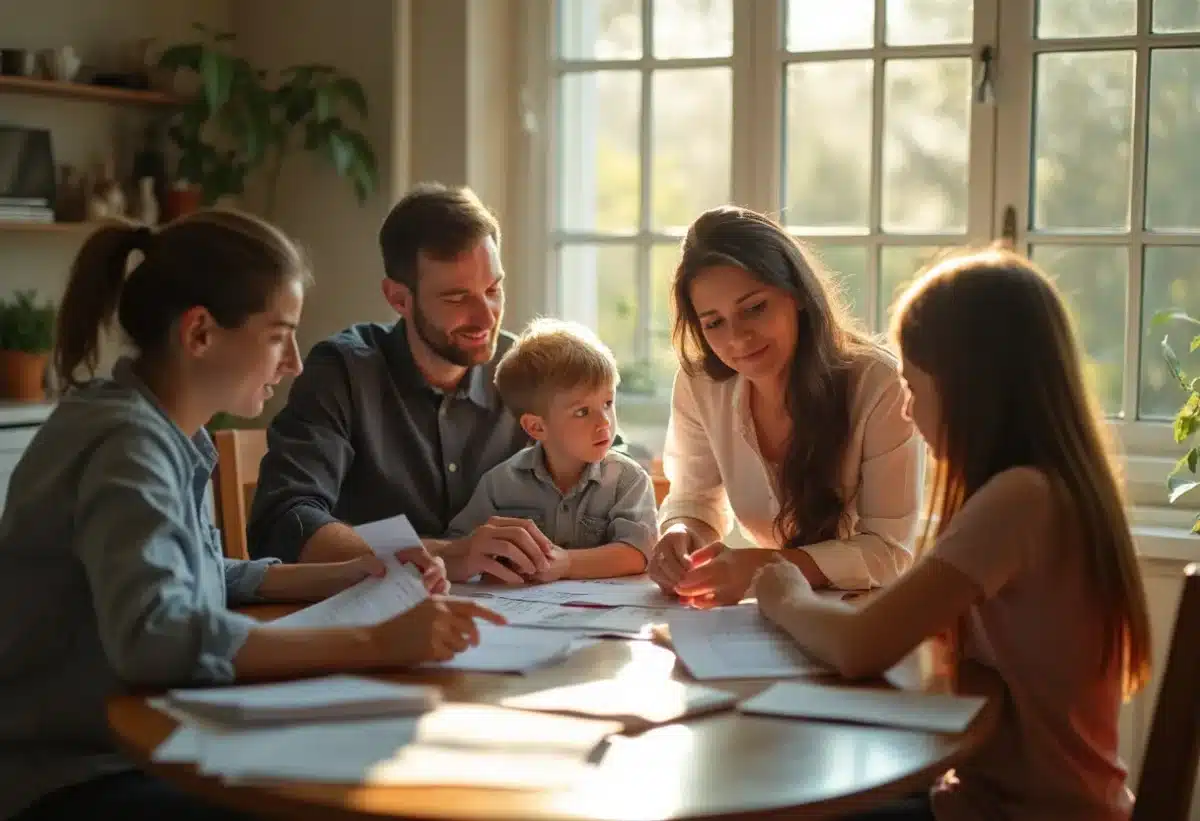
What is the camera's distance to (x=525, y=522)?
2.11 meters

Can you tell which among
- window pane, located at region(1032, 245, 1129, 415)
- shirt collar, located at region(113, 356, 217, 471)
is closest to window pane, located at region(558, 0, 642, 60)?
window pane, located at region(1032, 245, 1129, 415)

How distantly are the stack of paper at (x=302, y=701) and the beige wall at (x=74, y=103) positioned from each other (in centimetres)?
255

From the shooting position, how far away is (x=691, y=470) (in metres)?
2.45

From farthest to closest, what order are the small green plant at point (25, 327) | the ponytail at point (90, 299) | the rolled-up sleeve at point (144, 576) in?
the small green plant at point (25, 327), the ponytail at point (90, 299), the rolled-up sleeve at point (144, 576)

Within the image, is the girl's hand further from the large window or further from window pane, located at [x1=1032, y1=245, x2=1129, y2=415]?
window pane, located at [x1=1032, y1=245, x2=1129, y2=415]

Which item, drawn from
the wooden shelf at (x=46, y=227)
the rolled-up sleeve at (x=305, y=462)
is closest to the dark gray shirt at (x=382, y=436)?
the rolled-up sleeve at (x=305, y=462)

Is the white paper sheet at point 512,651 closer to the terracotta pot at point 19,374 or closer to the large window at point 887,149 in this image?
the large window at point 887,149

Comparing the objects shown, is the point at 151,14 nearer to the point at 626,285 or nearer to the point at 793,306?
the point at 626,285

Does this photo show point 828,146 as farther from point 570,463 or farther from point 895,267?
point 570,463

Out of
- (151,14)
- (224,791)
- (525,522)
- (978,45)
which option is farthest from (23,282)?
(224,791)

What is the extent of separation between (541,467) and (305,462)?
38 cm

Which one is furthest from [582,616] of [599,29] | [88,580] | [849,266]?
[599,29]

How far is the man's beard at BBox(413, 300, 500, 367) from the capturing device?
2449 mm

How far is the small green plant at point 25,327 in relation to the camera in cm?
348
